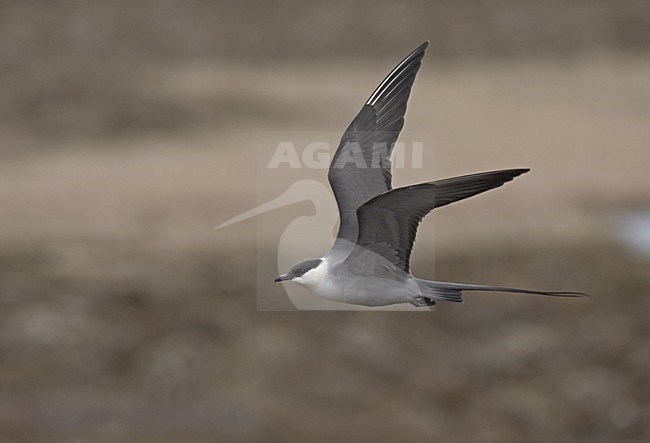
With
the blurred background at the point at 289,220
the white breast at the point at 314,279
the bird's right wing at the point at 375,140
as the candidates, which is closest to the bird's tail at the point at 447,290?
the white breast at the point at 314,279

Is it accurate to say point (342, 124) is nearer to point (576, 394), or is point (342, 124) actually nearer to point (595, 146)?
point (595, 146)

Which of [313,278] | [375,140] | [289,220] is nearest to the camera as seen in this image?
[313,278]

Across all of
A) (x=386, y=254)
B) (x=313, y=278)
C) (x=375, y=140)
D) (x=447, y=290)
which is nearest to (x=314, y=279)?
(x=313, y=278)

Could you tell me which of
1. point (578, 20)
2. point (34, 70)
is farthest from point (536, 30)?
point (34, 70)

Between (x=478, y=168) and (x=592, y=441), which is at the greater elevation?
(x=478, y=168)

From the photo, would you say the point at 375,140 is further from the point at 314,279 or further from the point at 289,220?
the point at 289,220

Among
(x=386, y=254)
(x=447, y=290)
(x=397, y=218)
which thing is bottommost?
(x=447, y=290)

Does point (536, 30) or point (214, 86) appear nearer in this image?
point (214, 86)

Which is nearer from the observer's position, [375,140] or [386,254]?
[386,254]

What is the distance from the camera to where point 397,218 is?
162 inches

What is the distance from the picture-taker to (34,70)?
76.3ft

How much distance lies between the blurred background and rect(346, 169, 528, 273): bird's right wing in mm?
8826

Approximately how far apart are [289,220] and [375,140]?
37.8 feet

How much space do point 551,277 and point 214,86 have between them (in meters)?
10.5
